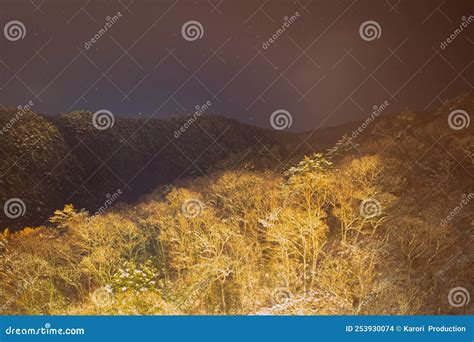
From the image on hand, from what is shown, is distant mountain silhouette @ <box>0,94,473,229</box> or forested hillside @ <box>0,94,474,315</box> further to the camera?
distant mountain silhouette @ <box>0,94,473,229</box>

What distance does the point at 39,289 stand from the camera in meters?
12.7

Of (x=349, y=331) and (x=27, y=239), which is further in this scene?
(x=27, y=239)

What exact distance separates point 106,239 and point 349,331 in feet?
27.6

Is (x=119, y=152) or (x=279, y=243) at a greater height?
(x=279, y=243)

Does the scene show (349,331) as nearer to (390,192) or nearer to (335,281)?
(335,281)

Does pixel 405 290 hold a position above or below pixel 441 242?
below

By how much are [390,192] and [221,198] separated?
233 inches

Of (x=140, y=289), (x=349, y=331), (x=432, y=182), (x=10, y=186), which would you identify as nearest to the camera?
(x=349, y=331)

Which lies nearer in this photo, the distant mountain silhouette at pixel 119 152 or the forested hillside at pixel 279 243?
the forested hillside at pixel 279 243

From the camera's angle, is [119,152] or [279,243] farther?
[119,152]

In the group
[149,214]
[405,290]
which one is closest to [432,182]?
[405,290]

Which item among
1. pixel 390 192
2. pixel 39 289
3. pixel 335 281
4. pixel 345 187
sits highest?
pixel 390 192

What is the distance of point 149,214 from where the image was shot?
48.6 ft

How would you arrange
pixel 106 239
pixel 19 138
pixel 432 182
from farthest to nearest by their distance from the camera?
pixel 19 138
pixel 432 182
pixel 106 239
